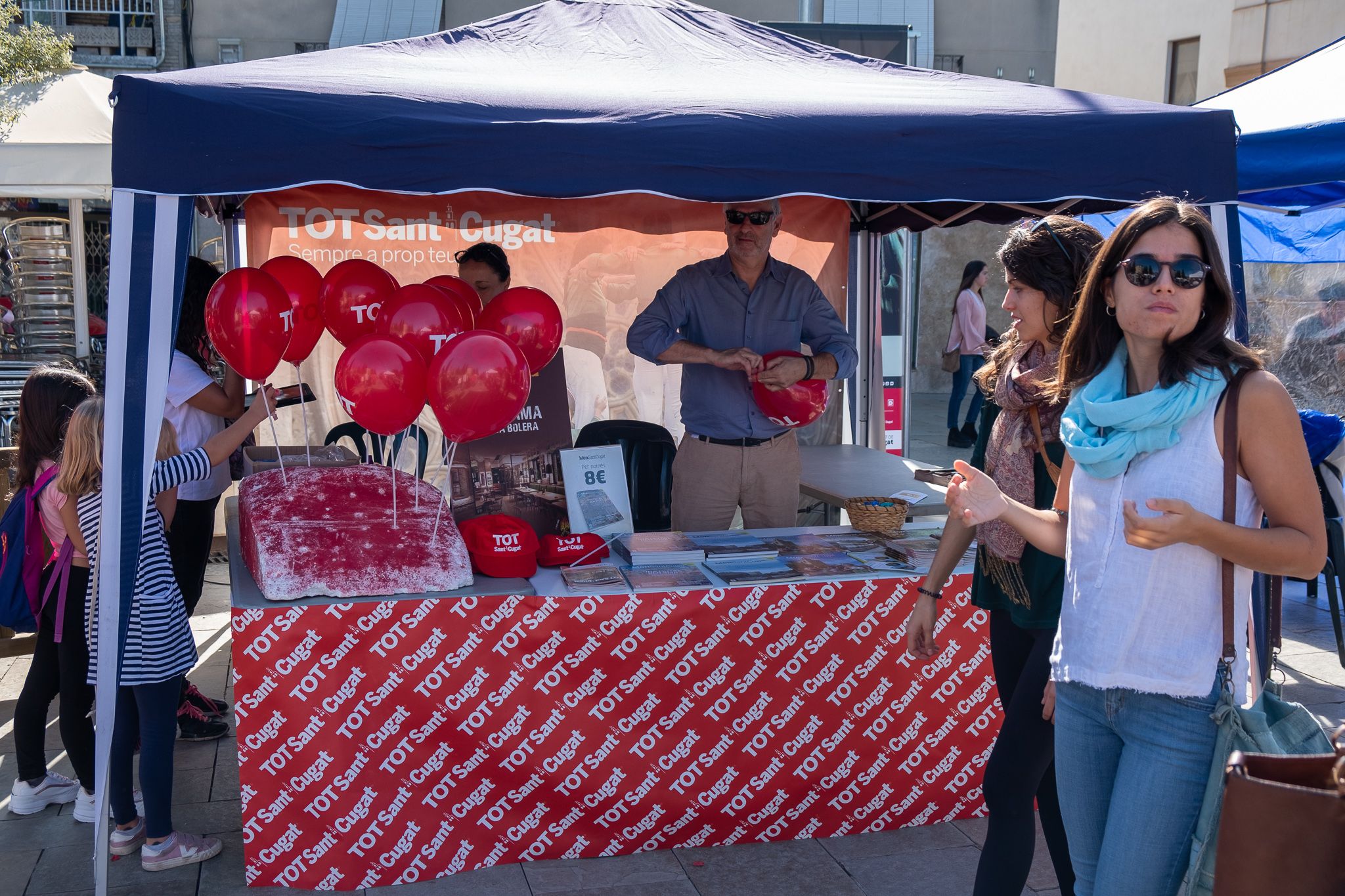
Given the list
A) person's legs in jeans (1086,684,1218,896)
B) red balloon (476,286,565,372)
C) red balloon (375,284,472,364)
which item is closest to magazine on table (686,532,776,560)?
red balloon (476,286,565,372)

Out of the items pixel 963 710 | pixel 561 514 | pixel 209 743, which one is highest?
pixel 561 514

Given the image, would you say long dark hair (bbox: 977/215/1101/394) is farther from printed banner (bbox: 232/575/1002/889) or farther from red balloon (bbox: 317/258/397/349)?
red balloon (bbox: 317/258/397/349)

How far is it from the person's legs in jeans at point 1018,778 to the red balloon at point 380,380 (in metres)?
1.73

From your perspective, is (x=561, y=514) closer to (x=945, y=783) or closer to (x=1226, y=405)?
(x=945, y=783)

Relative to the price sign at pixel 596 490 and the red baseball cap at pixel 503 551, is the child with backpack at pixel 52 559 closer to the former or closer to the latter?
→ the red baseball cap at pixel 503 551

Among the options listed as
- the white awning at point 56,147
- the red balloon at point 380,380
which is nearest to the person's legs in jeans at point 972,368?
the white awning at point 56,147

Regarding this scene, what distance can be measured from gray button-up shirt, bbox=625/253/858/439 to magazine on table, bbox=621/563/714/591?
0.87m

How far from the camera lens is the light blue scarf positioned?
5.60 feet

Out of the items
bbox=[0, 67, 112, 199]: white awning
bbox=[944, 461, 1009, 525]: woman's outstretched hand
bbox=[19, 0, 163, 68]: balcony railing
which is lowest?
bbox=[944, 461, 1009, 525]: woman's outstretched hand

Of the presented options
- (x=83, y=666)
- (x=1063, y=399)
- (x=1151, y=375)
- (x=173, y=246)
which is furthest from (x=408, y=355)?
(x=1151, y=375)

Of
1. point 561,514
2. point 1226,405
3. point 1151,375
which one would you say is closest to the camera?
point 1226,405

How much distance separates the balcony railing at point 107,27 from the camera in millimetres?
17062

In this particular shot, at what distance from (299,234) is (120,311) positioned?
9.41 feet

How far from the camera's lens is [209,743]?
3.97 m
